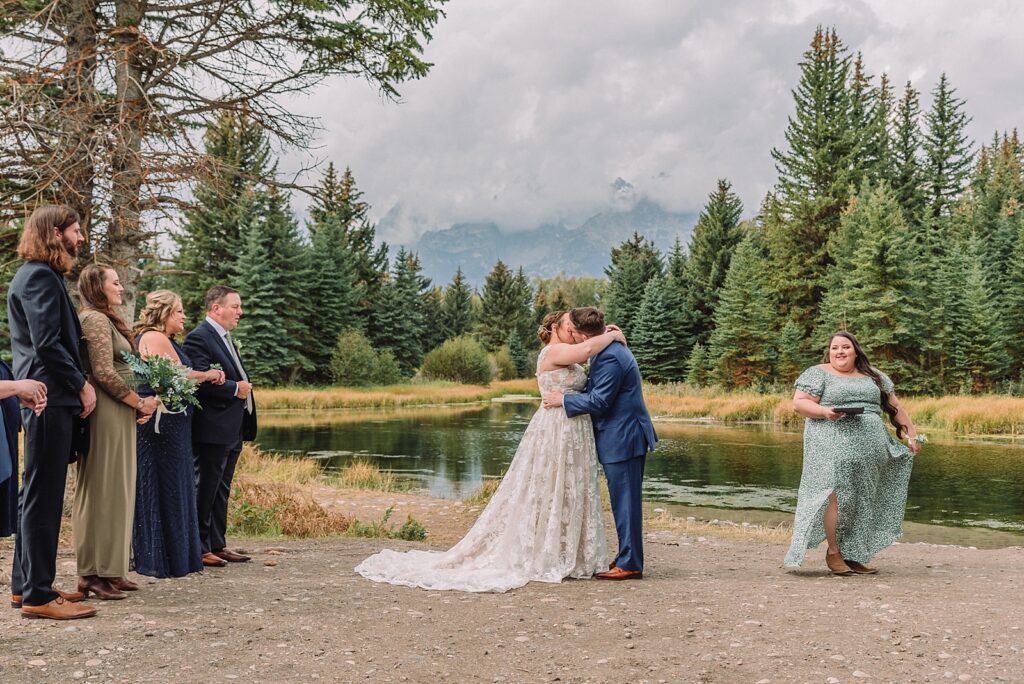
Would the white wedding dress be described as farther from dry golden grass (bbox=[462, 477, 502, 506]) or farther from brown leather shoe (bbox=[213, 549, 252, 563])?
dry golden grass (bbox=[462, 477, 502, 506])

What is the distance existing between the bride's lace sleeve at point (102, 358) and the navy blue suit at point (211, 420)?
129 cm

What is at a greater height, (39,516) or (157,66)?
(157,66)

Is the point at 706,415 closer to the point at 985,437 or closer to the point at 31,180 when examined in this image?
the point at 985,437

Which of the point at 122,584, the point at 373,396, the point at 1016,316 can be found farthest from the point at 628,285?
the point at 122,584

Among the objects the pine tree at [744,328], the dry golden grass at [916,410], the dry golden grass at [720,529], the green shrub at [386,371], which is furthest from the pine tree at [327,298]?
the dry golden grass at [720,529]

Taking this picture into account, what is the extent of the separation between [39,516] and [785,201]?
4707 centimetres

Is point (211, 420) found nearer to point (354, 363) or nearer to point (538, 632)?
point (538, 632)

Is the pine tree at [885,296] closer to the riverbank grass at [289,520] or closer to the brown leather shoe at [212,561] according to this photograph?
the riverbank grass at [289,520]

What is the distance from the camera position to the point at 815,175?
4666 cm

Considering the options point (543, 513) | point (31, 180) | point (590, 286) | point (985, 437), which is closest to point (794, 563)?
point (543, 513)

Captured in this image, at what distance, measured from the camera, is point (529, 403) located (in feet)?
161

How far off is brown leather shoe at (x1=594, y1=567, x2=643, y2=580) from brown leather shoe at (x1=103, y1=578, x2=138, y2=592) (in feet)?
10.8

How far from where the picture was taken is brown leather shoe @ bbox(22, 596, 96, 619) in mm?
4746

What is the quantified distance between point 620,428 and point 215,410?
320cm
